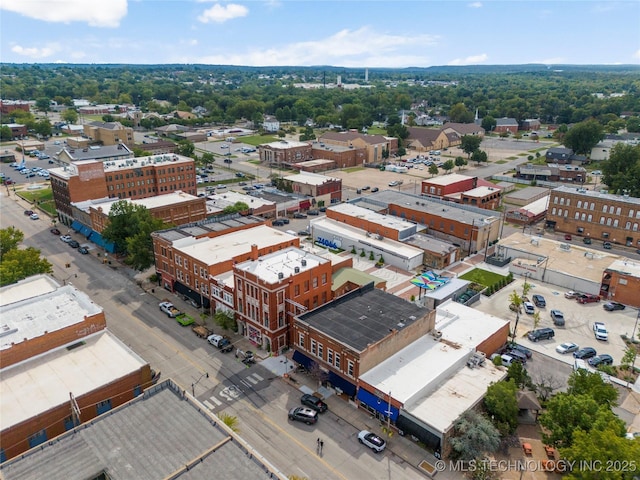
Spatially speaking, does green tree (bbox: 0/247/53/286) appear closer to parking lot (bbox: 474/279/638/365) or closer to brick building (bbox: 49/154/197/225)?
brick building (bbox: 49/154/197/225)

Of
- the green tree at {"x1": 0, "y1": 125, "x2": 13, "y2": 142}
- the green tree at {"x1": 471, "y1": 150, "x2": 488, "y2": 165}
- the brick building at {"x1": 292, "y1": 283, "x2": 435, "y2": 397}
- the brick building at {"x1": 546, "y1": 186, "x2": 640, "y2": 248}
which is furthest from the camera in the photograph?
the green tree at {"x1": 0, "y1": 125, "x2": 13, "y2": 142}

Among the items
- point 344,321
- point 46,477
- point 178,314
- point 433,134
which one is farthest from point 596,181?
point 46,477

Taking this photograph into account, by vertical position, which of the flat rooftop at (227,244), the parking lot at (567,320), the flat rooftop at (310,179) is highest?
the flat rooftop at (227,244)

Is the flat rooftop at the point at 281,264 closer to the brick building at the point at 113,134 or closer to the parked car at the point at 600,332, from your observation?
the parked car at the point at 600,332

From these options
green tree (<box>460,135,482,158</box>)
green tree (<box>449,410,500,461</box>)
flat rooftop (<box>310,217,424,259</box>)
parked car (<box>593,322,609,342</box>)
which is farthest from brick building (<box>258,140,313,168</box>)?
green tree (<box>449,410,500,461</box>)

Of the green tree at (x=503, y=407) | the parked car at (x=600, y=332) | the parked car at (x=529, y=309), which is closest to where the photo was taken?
the green tree at (x=503, y=407)

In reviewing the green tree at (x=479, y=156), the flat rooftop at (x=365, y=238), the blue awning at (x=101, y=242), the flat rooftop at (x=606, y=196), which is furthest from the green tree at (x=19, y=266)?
the green tree at (x=479, y=156)

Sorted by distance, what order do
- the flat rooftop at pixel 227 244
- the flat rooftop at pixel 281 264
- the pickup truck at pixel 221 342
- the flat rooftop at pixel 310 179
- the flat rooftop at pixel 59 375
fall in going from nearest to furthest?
the flat rooftop at pixel 59 375 < the flat rooftop at pixel 281 264 < the pickup truck at pixel 221 342 < the flat rooftop at pixel 227 244 < the flat rooftop at pixel 310 179
